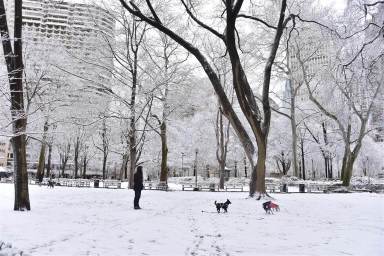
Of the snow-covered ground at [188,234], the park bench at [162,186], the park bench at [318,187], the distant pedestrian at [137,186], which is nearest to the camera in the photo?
the snow-covered ground at [188,234]

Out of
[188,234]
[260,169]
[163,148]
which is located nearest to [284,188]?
[163,148]

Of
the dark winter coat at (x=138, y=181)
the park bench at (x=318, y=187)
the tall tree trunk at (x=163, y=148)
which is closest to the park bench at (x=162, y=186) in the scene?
the tall tree trunk at (x=163, y=148)

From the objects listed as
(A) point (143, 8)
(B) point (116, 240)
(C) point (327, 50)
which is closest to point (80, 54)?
(A) point (143, 8)

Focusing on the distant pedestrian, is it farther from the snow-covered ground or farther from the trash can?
the trash can

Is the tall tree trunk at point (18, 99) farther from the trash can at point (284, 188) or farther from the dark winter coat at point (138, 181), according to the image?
the trash can at point (284, 188)

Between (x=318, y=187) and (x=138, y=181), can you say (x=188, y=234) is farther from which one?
(x=318, y=187)

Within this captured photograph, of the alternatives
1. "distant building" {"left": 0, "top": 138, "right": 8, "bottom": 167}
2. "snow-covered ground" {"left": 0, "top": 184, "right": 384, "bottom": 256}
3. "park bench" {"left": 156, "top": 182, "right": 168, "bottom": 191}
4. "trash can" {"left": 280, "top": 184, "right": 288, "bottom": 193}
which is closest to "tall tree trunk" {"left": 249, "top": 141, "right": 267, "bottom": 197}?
"snow-covered ground" {"left": 0, "top": 184, "right": 384, "bottom": 256}

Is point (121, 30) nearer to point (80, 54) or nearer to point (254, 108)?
point (80, 54)

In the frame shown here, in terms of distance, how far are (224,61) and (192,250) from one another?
1002 inches

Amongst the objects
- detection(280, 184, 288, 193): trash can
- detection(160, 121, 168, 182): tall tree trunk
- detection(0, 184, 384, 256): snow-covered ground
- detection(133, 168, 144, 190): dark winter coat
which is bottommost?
detection(0, 184, 384, 256): snow-covered ground

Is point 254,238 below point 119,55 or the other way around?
→ below

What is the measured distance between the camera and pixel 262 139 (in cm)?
1591

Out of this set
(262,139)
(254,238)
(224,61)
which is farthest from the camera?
(224,61)

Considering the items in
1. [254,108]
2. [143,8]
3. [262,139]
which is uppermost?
[143,8]
